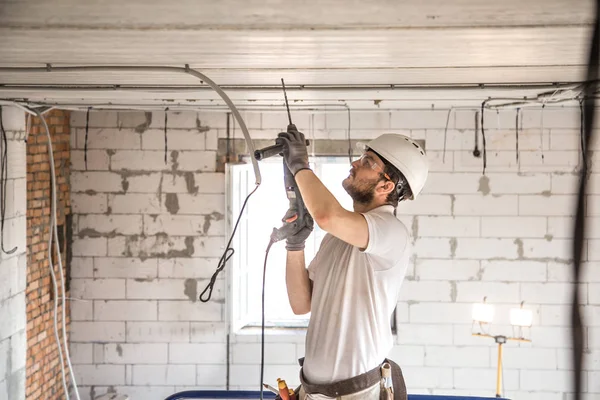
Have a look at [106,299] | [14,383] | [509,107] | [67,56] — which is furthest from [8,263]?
[509,107]

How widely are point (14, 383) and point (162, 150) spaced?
6.93ft

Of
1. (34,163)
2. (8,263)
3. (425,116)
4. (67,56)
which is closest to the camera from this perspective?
(67,56)

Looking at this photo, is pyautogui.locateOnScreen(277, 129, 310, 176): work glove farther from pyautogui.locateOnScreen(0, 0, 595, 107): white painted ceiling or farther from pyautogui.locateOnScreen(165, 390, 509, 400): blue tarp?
pyautogui.locateOnScreen(165, 390, 509, 400): blue tarp

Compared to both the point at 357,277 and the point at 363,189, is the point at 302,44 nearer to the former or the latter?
the point at 363,189

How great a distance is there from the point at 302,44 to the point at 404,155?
1.79 ft

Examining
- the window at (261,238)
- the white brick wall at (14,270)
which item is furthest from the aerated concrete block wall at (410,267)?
the white brick wall at (14,270)

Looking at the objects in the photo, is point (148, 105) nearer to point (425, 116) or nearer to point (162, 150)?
point (162, 150)

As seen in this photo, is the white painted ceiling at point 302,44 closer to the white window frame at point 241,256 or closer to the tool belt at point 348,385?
the tool belt at point 348,385

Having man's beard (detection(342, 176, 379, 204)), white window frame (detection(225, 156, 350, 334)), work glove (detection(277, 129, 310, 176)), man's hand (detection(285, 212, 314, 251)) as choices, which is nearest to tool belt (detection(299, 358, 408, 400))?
man's hand (detection(285, 212, 314, 251))

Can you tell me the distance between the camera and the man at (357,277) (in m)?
2.46

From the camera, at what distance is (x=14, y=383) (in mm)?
4672

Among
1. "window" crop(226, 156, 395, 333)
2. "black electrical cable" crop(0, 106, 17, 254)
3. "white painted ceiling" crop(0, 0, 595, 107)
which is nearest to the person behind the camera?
"white painted ceiling" crop(0, 0, 595, 107)

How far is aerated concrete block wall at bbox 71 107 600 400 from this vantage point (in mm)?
5707

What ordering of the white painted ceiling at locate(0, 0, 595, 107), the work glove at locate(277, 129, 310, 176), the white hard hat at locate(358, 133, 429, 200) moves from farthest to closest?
the white hard hat at locate(358, 133, 429, 200) < the work glove at locate(277, 129, 310, 176) < the white painted ceiling at locate(0, 0, 595, 107)
